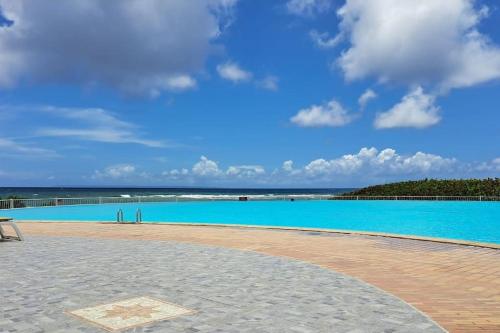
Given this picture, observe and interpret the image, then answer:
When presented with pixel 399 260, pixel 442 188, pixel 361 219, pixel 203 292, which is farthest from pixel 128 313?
pixel 442 188

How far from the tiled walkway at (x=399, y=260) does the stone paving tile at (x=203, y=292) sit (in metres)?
0.55

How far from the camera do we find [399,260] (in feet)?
34.4

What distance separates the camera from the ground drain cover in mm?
5801

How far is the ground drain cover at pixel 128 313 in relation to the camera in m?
5.80

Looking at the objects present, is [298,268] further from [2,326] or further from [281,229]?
[281,229]

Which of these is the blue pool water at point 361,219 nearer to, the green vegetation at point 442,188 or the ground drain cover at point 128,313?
the green vegetation at point 442,188

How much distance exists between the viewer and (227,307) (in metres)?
6.51

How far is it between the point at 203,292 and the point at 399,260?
5.11 metres

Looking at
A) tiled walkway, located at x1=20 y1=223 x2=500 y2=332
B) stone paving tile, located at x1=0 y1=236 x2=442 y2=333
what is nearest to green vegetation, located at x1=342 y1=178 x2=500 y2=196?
tiled walkway, located at x1=20 y1=223 x2=500 y2=332

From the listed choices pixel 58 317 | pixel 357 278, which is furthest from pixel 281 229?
pixel 58 317

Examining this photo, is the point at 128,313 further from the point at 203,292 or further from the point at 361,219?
the point at 361,219

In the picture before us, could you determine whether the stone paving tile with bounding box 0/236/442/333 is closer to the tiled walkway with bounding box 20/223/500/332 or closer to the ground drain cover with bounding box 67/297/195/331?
the ground drain cover with bounding box 67/297/195/331

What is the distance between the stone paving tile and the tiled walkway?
1.82ft

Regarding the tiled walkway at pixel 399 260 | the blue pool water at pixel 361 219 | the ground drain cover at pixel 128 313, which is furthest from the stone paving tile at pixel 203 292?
the blue pool water at pixel 361 219
